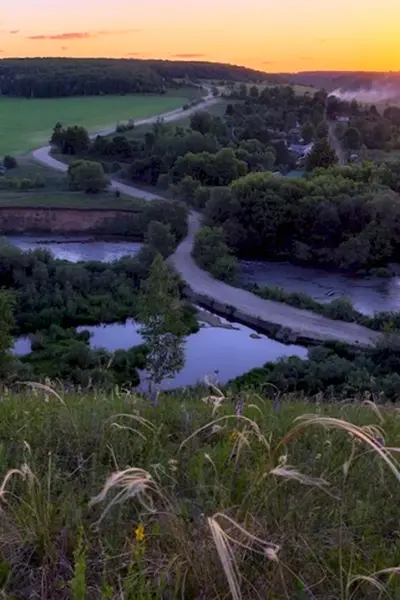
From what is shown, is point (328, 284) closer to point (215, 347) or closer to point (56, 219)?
point (215, 347)

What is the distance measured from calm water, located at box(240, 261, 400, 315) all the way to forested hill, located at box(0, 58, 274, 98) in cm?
8282

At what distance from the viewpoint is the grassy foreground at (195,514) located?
2.21 metres

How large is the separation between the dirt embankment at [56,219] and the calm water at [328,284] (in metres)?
11.5

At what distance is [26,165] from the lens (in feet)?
204

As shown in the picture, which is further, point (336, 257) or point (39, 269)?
point (336, 257)

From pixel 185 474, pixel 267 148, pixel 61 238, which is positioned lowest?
pixel 61 238

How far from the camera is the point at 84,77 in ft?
379

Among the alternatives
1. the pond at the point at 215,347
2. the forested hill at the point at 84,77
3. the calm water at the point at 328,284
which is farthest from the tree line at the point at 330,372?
the forested hill at the point at 84,77

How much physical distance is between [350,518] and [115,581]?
985mm

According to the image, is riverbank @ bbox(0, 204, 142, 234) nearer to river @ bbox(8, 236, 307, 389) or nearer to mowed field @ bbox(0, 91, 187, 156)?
river @ bbox(8, 236, 307, 389)

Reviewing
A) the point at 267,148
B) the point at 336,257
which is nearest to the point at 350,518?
the point at 336,257

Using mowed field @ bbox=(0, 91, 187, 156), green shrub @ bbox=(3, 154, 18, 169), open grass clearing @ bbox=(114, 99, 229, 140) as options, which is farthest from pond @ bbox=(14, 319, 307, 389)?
mowed field @ bbox=(0, 91, 187, 156)

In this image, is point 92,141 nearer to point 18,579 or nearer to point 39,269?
point 39,269

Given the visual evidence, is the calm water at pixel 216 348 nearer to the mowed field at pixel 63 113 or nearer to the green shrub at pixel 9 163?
the green shrub at pixel 9 163
